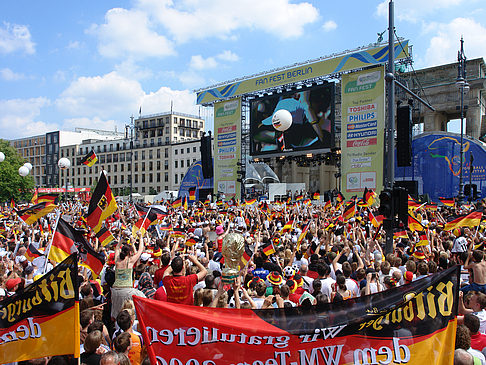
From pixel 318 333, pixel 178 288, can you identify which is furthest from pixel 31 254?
pixel 318 333

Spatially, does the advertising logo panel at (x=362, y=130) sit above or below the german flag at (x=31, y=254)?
above

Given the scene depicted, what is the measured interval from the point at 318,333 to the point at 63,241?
5333 mm

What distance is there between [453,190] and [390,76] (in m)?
24.9

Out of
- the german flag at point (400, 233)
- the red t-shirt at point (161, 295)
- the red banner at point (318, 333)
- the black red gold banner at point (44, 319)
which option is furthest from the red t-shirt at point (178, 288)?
the german flag at point (400, 233)

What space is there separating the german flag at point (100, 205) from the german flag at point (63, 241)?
2309mm

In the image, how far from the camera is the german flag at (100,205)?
9656 mm

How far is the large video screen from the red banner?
28.3 m

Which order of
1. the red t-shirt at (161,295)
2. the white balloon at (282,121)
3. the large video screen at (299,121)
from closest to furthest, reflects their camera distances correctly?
the red t-shirt at (161,295) → the white balloon at (282,121) → the large video screen at (299,121)

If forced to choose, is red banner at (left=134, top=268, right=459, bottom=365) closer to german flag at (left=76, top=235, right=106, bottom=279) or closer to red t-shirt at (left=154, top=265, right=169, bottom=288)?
red t-shirt at (left=154, top=265, right=169, bottom=288)

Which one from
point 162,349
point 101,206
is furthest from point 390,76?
point 162,349

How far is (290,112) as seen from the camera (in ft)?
118

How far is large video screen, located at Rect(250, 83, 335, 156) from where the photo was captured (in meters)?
33.5

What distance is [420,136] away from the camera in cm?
3412

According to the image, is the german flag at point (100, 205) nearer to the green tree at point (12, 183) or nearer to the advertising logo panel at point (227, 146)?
the advertising logo panel at point (227, 146)
